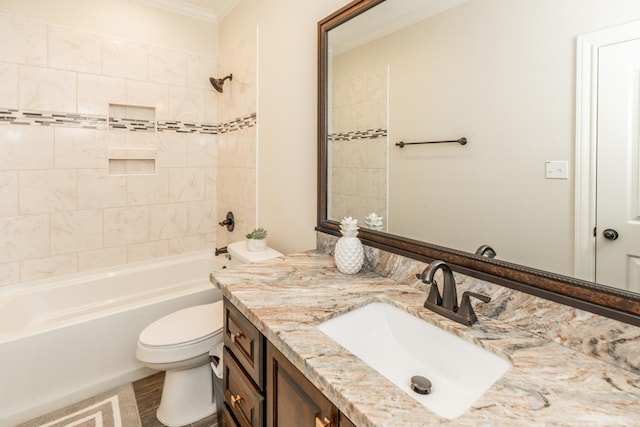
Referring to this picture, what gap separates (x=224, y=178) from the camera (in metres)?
2.88

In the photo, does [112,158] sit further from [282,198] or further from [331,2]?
[331,2]

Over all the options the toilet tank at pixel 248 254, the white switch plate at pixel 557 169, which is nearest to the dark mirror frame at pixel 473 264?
the white switch plate at pixel 557 169

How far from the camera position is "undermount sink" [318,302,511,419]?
0.80m

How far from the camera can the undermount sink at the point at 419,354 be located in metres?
0.80

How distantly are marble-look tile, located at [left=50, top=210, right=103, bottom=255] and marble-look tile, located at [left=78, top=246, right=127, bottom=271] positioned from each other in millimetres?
45

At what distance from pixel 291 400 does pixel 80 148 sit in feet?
8.01

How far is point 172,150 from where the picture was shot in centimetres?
277

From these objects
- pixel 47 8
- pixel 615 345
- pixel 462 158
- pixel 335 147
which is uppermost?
pixel 47 8

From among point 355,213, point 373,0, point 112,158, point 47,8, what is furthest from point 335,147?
point 47,8

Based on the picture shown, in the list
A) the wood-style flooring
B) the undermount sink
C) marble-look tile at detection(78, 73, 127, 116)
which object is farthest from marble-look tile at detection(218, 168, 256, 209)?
the undermount sink

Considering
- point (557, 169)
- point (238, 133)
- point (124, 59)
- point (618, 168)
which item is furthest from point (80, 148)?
point (618, 168)

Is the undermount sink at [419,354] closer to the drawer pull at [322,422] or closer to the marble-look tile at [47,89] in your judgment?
the drawer pull at [322,422]

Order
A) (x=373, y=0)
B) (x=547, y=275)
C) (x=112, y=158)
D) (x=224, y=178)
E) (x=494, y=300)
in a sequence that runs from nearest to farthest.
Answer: (x=547, y=275) < (x=494, y=300) < (x=373, y=0) < (x=112, y=158) < (x=224, y=178)

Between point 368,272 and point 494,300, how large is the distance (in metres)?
0.52
